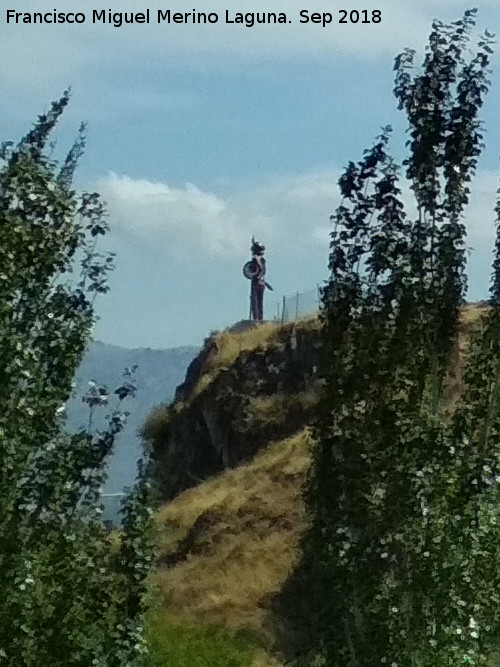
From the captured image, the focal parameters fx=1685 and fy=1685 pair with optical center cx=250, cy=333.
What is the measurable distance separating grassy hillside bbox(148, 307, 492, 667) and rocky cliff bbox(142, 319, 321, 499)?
1.29 meters

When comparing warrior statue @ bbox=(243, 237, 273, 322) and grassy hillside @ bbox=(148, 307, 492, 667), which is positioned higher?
warrior statue @ bbox=(243, 237, 273, 322)

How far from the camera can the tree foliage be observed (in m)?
16.0

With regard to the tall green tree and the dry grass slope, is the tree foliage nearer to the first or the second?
the tall green tree

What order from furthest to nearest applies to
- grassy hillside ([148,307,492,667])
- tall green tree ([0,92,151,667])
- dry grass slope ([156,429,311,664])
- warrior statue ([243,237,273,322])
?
warrior statue ([243,237,273,322]), dry grass slope ([156,429,311,664]), grassy hillside ([148,307,492,667]), tall green tree ([0,92,151,667])

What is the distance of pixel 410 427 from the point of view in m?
16.5

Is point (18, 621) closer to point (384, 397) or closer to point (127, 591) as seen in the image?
point (127, 591)

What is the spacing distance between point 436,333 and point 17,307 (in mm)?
4453

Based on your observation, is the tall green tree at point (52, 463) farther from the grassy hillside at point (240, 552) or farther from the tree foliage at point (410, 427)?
the grassy hillside at point (240, 552)

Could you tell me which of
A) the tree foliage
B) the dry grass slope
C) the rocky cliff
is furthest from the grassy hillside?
the tree foliage

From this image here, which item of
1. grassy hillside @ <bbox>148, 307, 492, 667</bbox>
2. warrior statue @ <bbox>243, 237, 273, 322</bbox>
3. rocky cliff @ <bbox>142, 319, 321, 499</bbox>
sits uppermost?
warrior statue @ <bbox>243, 237, 273, 322</bbox>

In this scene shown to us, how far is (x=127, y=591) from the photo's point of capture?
15.8 meters

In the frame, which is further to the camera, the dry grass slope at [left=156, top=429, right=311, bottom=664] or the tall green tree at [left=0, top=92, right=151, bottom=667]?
the dry grass slope at [left=156, top=429, right=311, bottom=664]

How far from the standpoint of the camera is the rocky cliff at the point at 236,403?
140 ft

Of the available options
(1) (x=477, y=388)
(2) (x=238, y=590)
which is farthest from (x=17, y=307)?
(2) (x=238, y=590)
